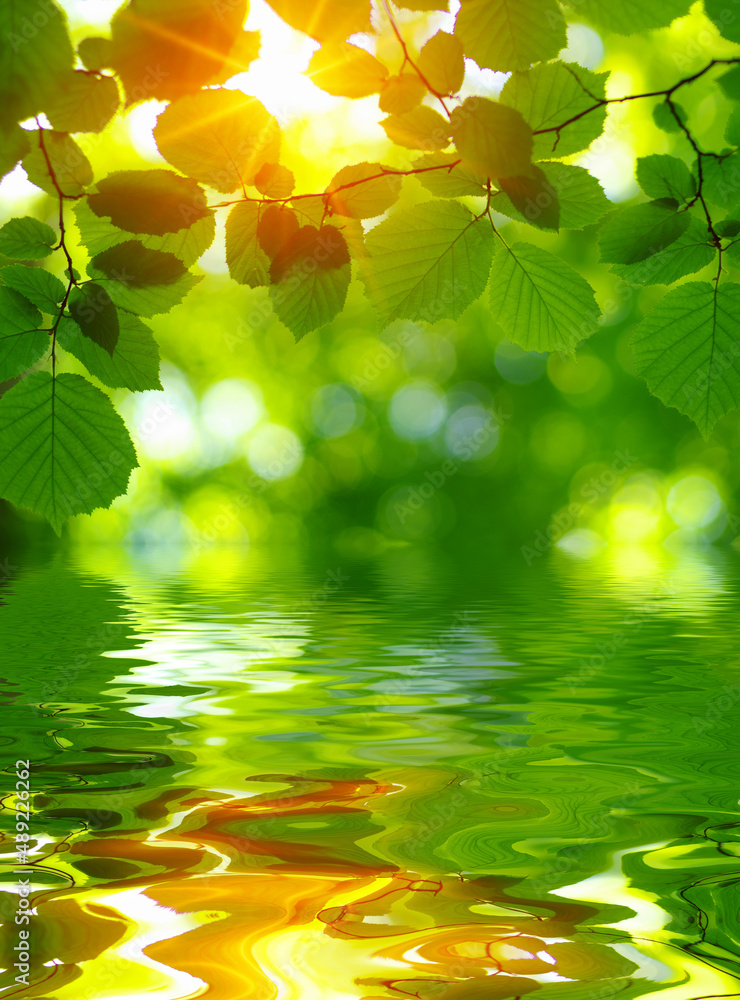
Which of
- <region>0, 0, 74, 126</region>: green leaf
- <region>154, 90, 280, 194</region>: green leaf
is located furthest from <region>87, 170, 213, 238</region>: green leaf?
<region>0, 0, 74, 126</region>: green leaf

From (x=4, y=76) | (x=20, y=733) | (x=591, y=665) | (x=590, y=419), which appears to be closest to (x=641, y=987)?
(x=4, y=76)

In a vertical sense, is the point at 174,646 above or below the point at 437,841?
above

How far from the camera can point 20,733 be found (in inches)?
114

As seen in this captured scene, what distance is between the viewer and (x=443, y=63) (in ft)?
2.44

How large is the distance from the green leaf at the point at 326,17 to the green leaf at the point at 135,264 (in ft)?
0.79

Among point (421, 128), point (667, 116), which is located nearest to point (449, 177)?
point (421, 128)

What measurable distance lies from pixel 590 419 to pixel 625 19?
75.5ft

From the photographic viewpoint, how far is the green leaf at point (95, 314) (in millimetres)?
827

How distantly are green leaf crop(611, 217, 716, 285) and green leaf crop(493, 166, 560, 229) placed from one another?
0.54 feet

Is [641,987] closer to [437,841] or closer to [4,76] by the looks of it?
[437,841]

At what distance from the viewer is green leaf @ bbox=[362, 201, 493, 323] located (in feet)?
2.78

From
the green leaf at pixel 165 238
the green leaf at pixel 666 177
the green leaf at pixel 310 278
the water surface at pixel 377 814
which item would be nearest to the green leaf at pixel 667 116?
the green leaf at pixel 666 177

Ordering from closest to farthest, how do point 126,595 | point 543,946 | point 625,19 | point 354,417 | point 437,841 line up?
point 625,19 < point 543,946 < point 437,841 < point 126,595 < point 354,417

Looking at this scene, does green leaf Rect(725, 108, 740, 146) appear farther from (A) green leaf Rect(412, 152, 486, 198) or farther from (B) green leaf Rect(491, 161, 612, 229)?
(A) green leaf Rect(412, 152, 486, 198)
